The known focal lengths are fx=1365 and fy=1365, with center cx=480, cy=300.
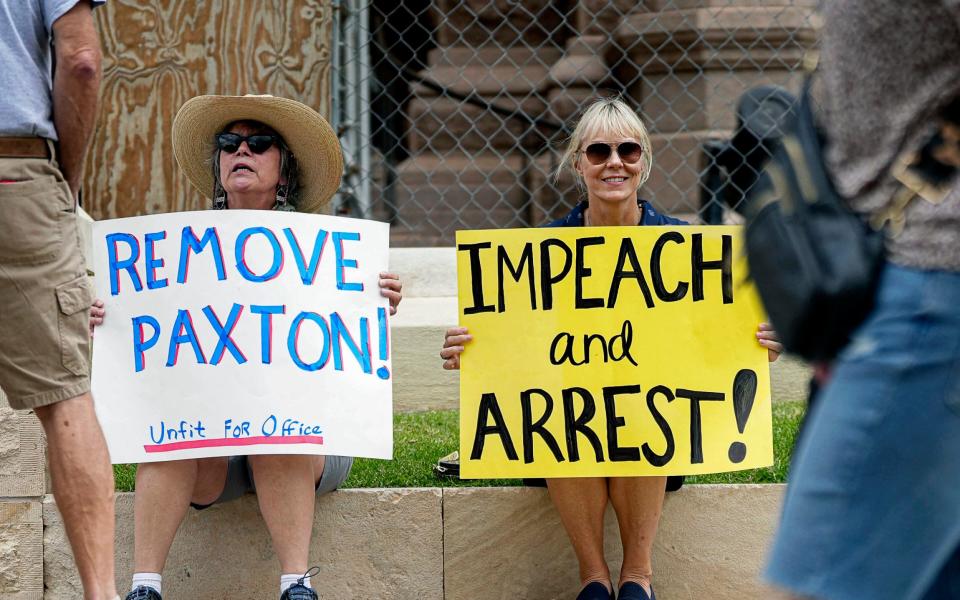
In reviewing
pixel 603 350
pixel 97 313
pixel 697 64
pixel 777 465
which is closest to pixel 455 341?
pixel 603 350

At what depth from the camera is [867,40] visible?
1.94 meters

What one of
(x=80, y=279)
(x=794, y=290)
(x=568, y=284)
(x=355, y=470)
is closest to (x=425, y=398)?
(x=355, y=470)

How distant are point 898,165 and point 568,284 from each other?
2.28 metres

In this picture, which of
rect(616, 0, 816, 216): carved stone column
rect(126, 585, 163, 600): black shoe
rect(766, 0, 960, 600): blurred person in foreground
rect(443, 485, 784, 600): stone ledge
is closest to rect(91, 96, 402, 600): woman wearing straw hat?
rect(126, 585, 163, 600): black shoe

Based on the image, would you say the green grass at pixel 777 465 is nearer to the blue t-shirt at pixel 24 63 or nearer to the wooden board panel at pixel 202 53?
the blue t-shirt at pixel 24 63

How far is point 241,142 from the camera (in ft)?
14.2

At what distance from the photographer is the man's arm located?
11.0ft

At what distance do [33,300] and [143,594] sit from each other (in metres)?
0.96

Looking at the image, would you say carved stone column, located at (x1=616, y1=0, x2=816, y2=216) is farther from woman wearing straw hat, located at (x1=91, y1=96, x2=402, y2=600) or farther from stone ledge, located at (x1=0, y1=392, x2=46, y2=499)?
stone ledge, located at (x1=0, y1=392, x2=46, y2=499)

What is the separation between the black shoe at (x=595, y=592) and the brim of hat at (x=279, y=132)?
1.51m

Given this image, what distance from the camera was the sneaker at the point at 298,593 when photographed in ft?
12.6

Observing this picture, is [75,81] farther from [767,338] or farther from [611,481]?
[767,338]

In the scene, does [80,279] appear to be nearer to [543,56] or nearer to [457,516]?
[457,516]

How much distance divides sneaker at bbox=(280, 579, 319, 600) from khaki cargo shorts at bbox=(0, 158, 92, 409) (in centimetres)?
89
